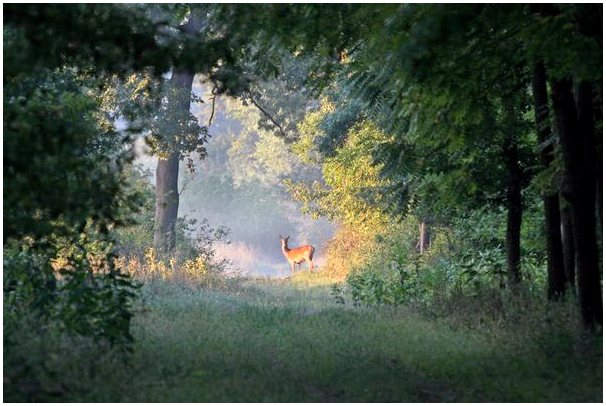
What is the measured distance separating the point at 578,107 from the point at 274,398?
5747mm

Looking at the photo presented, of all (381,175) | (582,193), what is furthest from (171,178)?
(582,193)

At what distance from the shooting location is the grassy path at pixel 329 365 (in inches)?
370

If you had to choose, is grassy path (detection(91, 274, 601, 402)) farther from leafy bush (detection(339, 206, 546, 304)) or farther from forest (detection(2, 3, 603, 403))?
leafy bush (detection(339, 206, 546, 304))

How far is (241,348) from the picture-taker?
12.6m

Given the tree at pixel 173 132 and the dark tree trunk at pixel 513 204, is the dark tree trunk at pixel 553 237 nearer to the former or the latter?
the dark tree trunk at pixel 513 204

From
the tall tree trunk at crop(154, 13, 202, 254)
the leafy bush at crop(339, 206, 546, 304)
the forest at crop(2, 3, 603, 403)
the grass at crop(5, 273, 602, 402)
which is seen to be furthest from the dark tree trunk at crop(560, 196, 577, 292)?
the tall tree trunk at crop(154, 13, 202, 254)

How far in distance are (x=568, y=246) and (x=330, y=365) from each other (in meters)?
5.69

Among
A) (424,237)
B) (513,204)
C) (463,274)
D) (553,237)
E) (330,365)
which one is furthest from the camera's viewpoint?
(424,237)

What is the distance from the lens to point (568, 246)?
1528 centimetres

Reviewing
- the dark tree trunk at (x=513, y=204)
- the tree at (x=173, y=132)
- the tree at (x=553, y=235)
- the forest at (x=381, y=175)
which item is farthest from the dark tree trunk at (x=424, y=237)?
the tree at (x=553, y=235)

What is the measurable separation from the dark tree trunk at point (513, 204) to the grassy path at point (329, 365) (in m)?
2.25

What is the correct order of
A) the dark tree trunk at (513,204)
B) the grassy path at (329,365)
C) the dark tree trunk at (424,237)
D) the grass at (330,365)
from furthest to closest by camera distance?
the dark tree trunk at (424,237), the dark tree trunk at (513,204), the grassy path at (329,365), the grass at (330,365)

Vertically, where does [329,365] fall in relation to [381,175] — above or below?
below

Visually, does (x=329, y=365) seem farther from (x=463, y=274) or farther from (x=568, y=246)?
(x=463, y=274)
